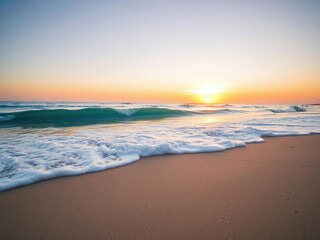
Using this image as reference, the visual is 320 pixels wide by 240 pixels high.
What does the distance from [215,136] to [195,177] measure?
2.72m

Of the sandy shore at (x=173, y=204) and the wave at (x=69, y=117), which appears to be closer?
the sandy shore at (x=173, y=204)

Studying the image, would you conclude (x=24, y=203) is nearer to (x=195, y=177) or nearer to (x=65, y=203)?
(x=65, y=203)

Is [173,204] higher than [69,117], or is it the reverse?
[173,204]

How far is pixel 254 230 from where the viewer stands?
145 centimetres

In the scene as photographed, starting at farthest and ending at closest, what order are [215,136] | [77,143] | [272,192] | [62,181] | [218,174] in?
[215,136] < [77,143] < [218,174] < [62,181] < [272,192]

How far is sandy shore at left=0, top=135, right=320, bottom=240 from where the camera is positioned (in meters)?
1.46

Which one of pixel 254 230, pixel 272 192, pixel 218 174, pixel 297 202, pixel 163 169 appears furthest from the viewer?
pixel 163 169

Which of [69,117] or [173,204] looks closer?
[173,204]

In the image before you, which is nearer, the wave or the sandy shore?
the sandy shore

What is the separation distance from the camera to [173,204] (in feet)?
6.00

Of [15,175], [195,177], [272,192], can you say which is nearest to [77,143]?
[15,175]

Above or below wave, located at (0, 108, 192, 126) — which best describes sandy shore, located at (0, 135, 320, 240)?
above

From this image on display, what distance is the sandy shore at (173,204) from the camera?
146cm

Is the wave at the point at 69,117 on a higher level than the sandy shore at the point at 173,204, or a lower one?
lower
